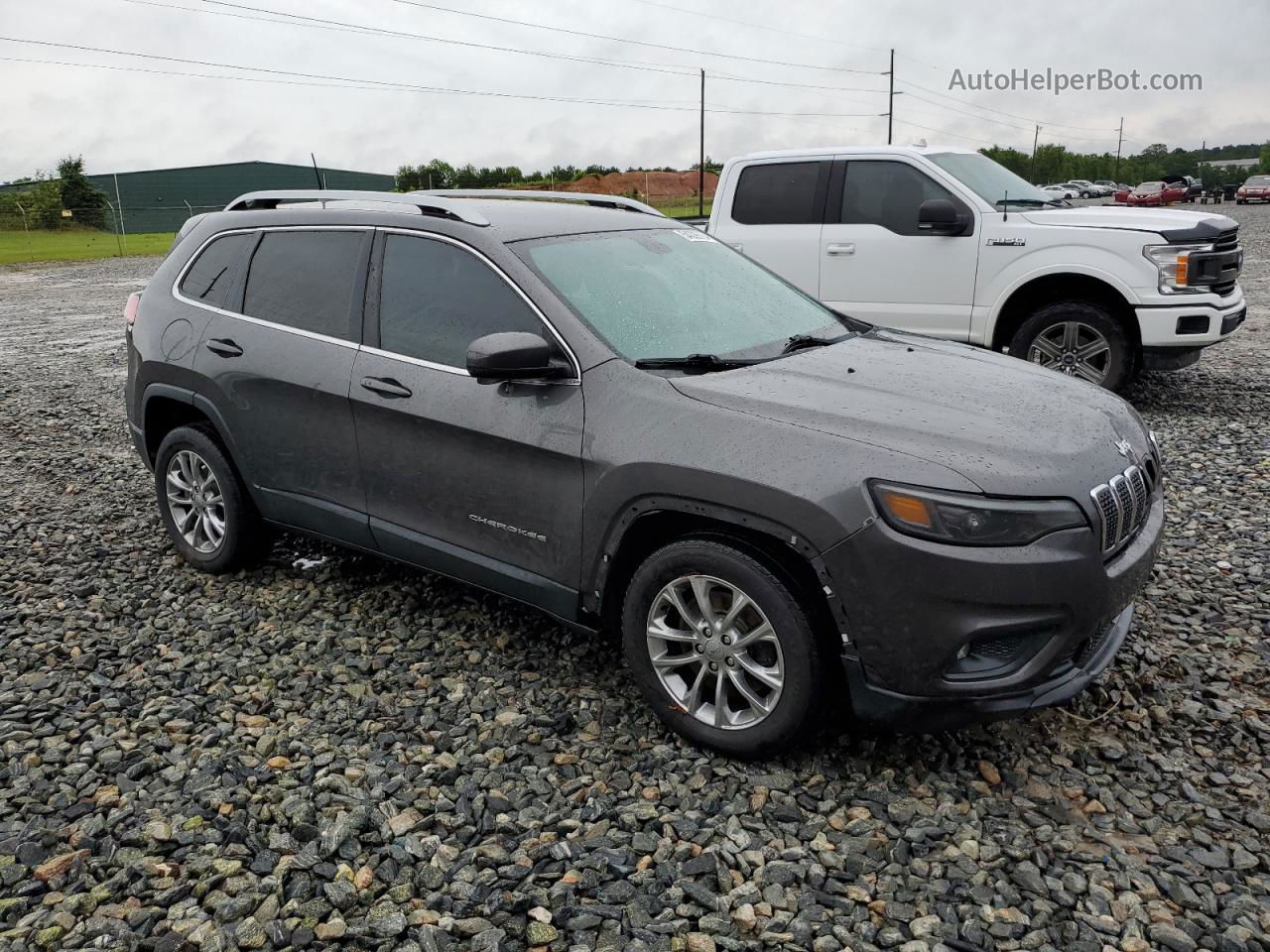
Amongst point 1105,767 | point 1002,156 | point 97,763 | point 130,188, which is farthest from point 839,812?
point 1002,156

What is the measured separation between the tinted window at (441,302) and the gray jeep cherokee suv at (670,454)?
0.01 meters

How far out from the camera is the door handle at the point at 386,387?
3.89 meters

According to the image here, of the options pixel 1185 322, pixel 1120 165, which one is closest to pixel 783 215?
pixel 1185 322

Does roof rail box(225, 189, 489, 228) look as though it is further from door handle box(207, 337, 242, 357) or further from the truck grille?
the truck grille

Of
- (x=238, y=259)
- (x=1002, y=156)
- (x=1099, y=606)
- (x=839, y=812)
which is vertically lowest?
(x=839, y=812)

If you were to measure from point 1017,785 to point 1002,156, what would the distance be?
335ft

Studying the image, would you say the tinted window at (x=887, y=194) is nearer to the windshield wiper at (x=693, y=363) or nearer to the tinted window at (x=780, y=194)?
the tinted window at (x=780, y=194)

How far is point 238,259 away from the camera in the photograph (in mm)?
4766

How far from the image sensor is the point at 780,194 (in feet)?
29.5

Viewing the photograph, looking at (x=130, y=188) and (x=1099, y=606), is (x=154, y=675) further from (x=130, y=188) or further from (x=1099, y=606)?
(x=130, y=188)

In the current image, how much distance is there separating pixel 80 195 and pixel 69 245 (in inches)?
744

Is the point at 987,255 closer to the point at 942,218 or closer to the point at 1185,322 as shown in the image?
the point at 942,218

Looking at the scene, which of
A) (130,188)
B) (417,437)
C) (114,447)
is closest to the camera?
(417,437)

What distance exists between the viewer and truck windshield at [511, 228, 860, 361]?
3658 millimetres
